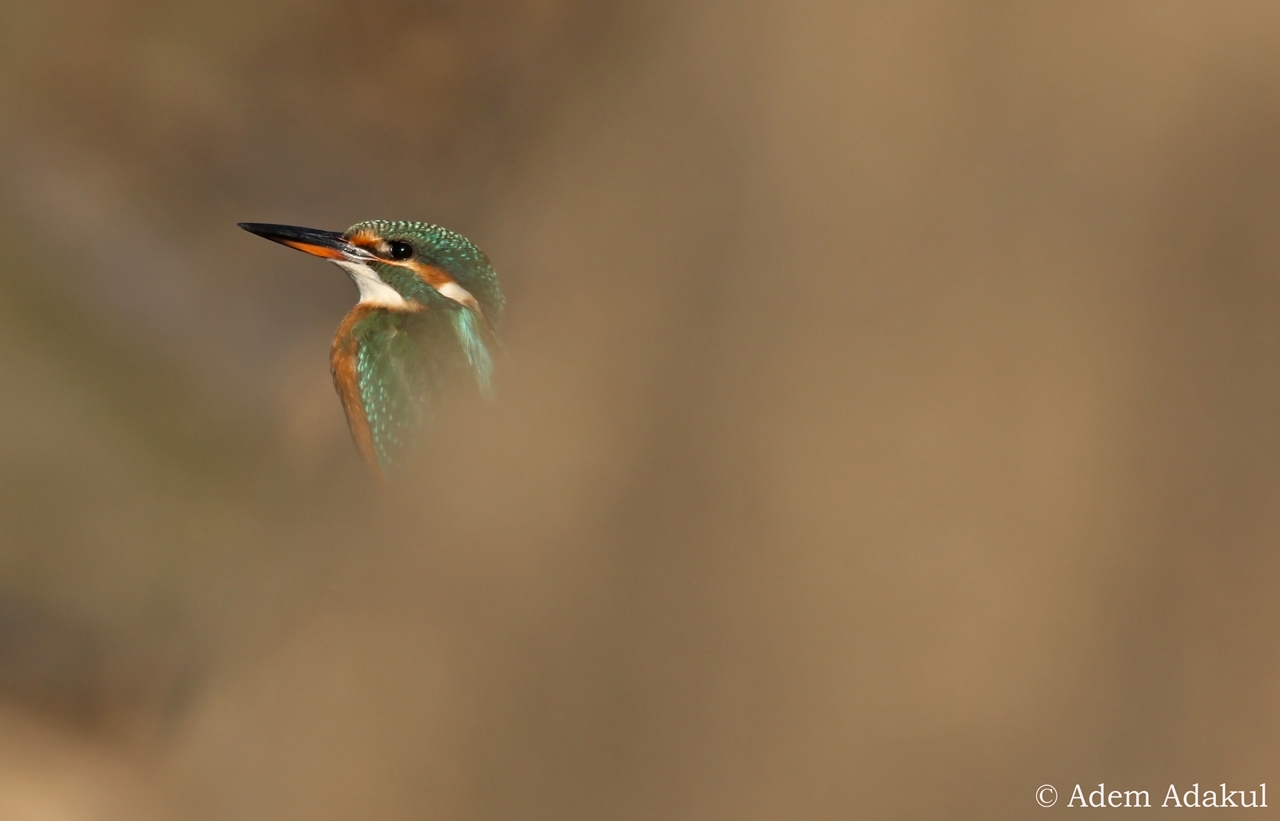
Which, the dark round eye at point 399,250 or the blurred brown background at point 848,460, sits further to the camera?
the dark round eye at point 399,250

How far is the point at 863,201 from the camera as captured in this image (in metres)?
0.12

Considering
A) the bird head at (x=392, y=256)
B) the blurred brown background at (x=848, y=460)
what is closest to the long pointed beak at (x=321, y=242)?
the bird head at (x=392, y=256)

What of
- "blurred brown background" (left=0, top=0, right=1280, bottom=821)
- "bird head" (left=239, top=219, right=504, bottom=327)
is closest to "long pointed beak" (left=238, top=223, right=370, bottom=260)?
"bird head" (left=239, top=219, right=504, bottom=327)

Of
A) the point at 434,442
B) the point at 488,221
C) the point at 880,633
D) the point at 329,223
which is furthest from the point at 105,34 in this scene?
the point at 880,633

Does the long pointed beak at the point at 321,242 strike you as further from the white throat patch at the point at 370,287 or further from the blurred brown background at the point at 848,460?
the blurred brown background at the point at 848,460

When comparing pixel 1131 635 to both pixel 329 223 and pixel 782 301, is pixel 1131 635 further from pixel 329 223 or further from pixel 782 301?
pixel 329 223

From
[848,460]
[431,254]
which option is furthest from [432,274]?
[848,460]

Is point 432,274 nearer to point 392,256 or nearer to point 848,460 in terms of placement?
point 392,256

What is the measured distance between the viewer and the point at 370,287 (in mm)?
543

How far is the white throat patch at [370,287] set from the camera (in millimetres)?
529

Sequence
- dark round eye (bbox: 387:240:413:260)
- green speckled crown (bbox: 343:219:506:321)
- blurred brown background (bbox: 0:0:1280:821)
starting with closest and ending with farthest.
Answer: blurred brown background (bbox: 0:0:1280:821)
green speckled crown (bbox: 343:219:506:321)
dark round eye (bbox: 387:240:413:260)

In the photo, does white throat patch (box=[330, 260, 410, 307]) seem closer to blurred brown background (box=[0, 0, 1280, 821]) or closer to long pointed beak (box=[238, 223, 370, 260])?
long pointed beak (box=[238, 223, 370, 260])

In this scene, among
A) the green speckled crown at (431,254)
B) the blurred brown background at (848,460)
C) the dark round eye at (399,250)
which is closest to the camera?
the blurred brown background at (848,460)

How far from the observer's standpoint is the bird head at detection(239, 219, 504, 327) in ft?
1.65
